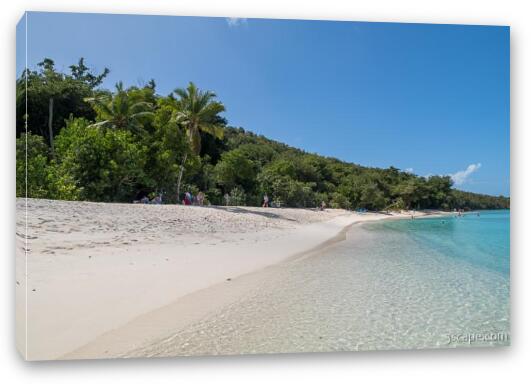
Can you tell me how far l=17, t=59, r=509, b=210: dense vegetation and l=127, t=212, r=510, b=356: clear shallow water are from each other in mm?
1525

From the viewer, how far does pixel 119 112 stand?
13.0 meters

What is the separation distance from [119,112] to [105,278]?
10.7m

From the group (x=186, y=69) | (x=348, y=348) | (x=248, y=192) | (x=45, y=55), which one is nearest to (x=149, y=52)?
(x=186, y=69)

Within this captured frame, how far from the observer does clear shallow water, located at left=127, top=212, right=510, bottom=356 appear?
133 inches

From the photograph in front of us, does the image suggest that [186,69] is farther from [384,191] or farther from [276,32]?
[384,191]

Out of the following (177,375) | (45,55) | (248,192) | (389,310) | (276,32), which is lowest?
(177,375)

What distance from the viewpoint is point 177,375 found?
132 inches

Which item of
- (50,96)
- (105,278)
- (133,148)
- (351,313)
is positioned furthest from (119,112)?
(351,313)

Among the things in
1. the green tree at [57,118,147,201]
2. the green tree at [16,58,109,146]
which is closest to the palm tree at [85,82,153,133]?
the green tree at [16,58,109,146]

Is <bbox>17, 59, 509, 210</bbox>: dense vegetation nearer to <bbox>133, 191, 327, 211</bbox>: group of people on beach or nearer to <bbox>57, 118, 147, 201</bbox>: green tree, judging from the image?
<bbox>57, 118, 147, 201</bbox>: green tree

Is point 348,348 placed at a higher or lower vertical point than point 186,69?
lower

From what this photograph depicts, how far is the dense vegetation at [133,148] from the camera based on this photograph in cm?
571

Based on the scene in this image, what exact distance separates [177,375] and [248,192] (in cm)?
1689

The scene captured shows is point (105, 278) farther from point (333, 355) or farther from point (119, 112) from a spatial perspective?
point (119, 112)
